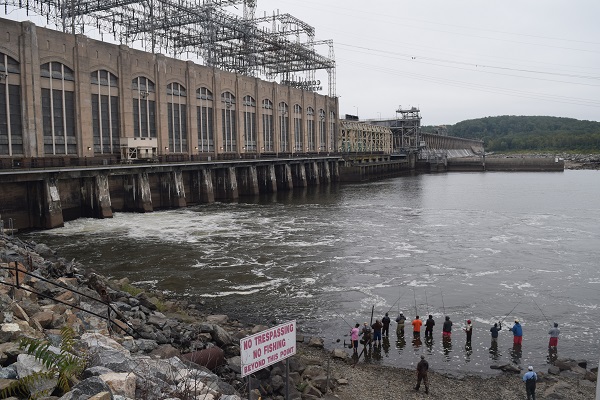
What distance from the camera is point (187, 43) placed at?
238 feet

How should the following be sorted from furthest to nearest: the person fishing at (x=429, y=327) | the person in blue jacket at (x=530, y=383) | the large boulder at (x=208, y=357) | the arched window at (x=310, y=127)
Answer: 1. the arched window at (x=310, y=127)
2. the person fishing at (x=429, y=327)
3. the person in blue jacket at (x=530, y=383)
4. the large boulder at (x=208, y=357)

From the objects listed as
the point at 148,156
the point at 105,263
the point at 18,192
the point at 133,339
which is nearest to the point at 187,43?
the point at 148,156

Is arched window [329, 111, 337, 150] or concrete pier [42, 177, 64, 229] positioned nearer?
concrete pier [42, 177, 64, 229]

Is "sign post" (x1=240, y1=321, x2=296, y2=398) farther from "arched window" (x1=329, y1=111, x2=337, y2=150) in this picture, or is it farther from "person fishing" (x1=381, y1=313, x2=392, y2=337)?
"arched window" (x1=329, y1=111, x2=337, y2=150)

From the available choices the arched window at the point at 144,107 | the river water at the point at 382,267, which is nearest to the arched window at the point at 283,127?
the arched window at the point at 144,107

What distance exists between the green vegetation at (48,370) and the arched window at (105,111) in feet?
135

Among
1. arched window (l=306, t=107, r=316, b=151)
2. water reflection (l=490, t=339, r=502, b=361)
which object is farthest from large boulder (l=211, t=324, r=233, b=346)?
arched window (l=306, t=107, r=316, b=151)

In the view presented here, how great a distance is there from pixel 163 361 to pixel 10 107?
3562cm

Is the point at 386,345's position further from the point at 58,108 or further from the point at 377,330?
the point at 58,108

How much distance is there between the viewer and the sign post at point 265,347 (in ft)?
26.0

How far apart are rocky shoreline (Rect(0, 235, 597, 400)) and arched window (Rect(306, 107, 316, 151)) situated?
73.8 m

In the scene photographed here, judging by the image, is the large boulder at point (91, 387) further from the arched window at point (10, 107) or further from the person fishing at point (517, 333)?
the arched window at point (10, 107)

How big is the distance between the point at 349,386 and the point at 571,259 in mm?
20670

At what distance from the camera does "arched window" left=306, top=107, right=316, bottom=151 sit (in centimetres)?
9100
